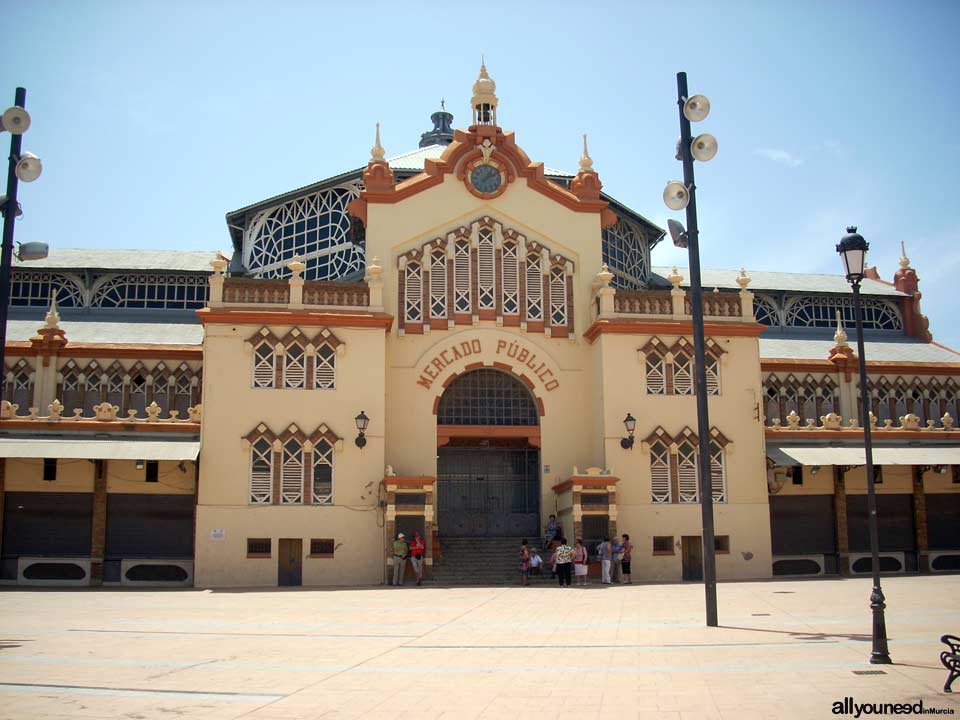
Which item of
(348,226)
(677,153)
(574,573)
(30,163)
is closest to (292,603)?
(574,573)

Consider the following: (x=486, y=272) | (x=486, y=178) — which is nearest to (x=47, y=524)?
(x=486, y=272)

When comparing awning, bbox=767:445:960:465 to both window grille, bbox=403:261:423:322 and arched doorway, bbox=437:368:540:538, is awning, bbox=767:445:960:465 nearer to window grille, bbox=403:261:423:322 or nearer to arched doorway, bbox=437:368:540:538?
arched doorway, bbox=437:368:540:538

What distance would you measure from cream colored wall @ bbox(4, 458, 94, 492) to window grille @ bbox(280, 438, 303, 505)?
255 inches

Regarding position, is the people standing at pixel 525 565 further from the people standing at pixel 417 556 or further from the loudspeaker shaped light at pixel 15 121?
the loudspeaker shaped light at pixel 15 121

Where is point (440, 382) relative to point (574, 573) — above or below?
above

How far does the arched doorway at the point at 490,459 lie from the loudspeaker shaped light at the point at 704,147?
638 inches

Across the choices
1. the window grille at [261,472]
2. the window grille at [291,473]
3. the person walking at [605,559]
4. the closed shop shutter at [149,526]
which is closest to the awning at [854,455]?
the person walking at [605,559]

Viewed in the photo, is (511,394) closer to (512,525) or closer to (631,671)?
(512,525)

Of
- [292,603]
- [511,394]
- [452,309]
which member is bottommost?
[292,603]

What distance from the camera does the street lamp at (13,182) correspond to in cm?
1501

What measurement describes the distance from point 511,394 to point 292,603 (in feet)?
43.8

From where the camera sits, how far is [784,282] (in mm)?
47125

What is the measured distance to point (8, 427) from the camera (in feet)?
102

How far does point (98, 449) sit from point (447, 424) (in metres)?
11.6
